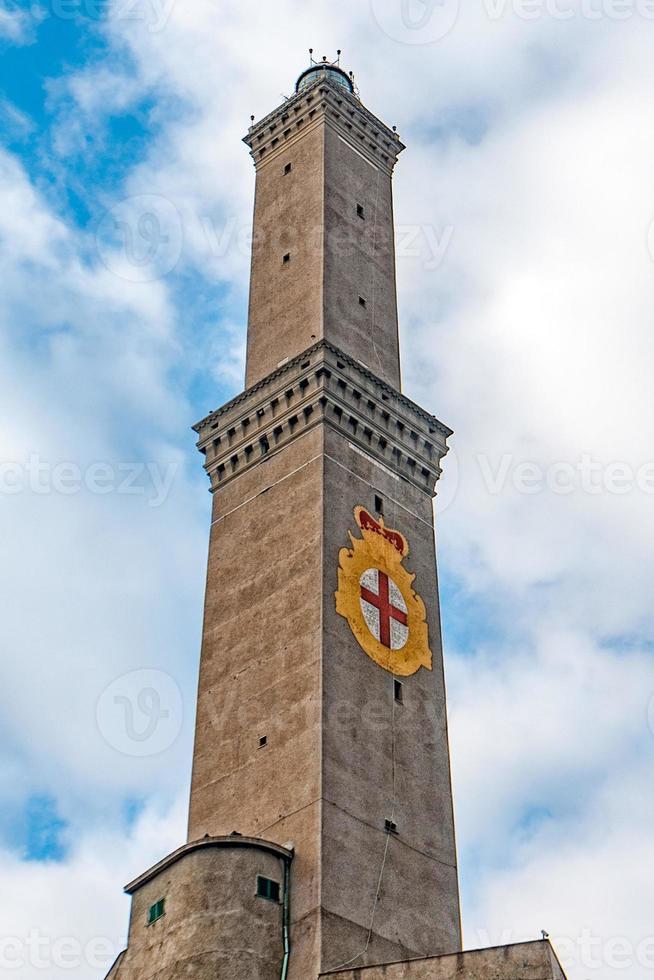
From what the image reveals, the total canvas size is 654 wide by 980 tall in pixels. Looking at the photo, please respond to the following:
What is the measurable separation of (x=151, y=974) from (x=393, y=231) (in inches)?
1525

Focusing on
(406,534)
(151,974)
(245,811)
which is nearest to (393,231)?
(406,534)

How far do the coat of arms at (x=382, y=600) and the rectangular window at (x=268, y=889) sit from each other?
33.3ft

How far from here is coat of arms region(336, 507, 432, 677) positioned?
56344 millimetres

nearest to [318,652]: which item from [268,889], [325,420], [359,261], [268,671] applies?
[268,671]

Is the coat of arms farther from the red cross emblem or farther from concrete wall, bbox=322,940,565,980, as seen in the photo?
concrete wall, bbox=322,940,565,980

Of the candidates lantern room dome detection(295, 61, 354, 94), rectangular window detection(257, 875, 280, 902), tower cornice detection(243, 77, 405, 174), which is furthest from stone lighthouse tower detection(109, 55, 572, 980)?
lantern room dome detection(295, 61, 354, 94)

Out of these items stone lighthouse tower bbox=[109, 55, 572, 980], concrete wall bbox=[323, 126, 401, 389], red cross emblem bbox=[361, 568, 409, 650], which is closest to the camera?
stone lighthouse tower bbox=[109, 55, 572, 980]

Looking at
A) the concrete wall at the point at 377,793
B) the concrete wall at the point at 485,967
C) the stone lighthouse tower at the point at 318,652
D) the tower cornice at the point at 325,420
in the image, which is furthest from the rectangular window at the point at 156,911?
the tower cornice at the point at 325,420

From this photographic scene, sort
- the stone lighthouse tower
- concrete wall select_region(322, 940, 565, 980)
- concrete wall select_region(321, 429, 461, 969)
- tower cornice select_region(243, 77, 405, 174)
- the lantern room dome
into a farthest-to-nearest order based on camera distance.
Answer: the lantern room dome → tower cornice select_region(243, 77, 405, 174) → concrete wall select_region(321, 429, 461, 969) → the stone lighthouse tower → concrete wall select_region(322, 940, 565, 980)

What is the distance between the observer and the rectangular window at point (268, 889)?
4794 cm

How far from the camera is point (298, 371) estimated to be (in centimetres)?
6275

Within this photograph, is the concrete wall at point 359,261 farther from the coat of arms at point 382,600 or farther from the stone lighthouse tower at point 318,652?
the coat of arms at point 382,600

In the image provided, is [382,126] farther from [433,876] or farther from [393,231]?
[433,876]

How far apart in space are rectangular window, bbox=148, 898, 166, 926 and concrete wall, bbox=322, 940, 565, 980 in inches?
257
